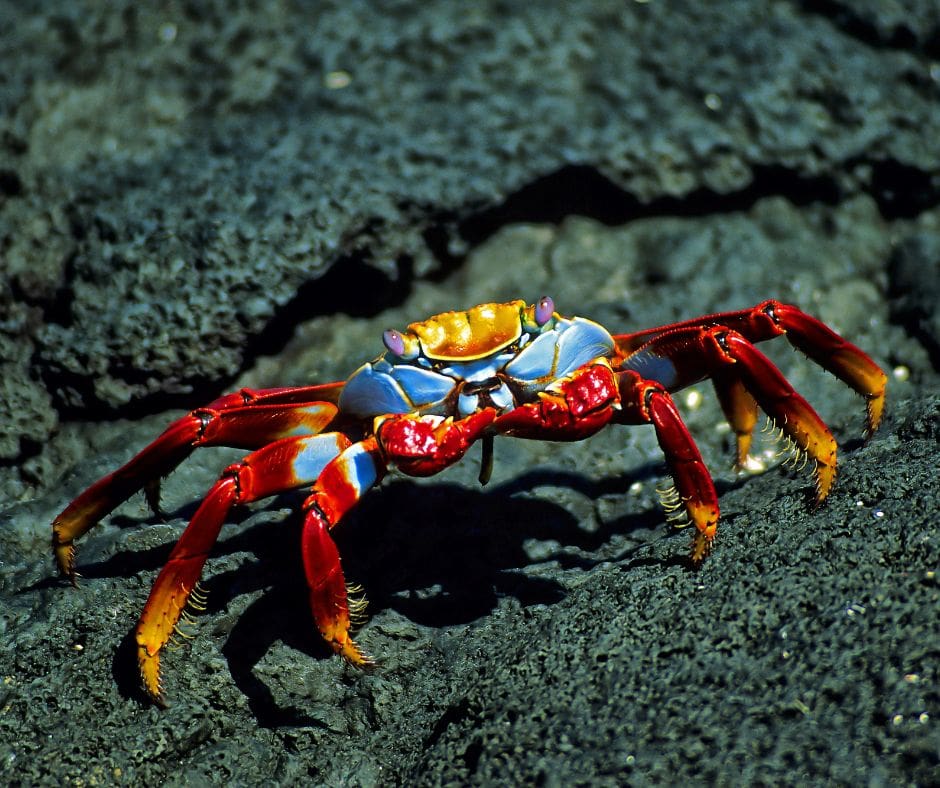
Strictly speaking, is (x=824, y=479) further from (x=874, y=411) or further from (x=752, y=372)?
(x=874, y=411)

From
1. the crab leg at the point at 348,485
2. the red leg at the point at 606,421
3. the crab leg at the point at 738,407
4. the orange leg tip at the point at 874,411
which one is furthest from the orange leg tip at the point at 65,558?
the orange leg tip at the point at 874,411

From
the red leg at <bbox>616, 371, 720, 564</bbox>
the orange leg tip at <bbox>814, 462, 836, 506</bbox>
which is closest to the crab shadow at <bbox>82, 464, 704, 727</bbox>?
the red leg at <bbox>616, 371, 720, 564</bbox>

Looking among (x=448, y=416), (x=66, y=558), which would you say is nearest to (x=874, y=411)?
(x=448, y=416)

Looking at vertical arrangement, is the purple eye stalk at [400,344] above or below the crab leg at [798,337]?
above

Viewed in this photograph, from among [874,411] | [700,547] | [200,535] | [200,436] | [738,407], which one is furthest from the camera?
[738,407]

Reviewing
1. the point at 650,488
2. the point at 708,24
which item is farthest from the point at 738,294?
the point at 708,24

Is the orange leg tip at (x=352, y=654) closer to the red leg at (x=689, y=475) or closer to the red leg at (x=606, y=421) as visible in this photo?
the red leg at (x=606, y=421)
